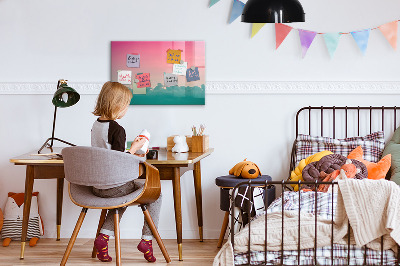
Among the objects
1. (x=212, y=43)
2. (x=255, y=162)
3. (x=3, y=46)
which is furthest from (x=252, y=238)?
(x=3, y=46)

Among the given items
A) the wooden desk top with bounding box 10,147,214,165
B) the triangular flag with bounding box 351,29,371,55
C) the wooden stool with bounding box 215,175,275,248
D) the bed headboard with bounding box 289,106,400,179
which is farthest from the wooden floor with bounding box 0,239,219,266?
the triangular flag with bounding box 351,29,371,55

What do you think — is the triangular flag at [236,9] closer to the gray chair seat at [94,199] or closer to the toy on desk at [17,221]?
the gray chair seat at [94,199]

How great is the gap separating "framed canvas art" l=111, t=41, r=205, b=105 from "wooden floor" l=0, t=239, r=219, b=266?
1014 mm

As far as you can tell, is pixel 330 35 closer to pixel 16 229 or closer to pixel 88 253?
pixel 88 253

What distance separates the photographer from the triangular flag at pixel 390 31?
167 inches

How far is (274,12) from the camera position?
310 cm

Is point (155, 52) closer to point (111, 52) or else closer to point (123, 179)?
point (111, 52)

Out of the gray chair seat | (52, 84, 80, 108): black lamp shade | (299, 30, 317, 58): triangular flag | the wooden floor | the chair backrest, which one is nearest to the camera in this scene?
the chair backrest

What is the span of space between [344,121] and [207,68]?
3.43ft

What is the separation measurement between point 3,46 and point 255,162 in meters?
2.01

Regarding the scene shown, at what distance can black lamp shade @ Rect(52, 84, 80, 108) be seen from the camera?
4.03 metres

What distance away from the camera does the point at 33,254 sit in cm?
395

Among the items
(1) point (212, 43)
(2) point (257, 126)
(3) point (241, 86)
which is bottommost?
(2) point (257, 126)

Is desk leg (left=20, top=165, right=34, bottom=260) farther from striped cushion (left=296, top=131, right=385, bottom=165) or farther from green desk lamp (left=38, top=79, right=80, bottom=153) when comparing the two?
striped cushion (left=296, top=131, right=385, bottom=165)
